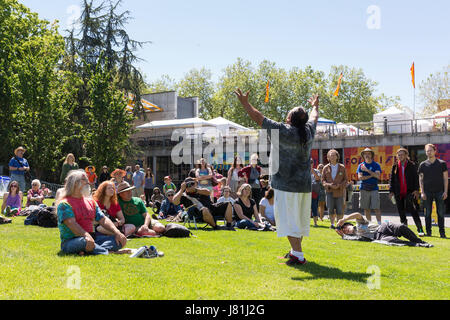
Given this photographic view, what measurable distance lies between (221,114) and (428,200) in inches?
2223

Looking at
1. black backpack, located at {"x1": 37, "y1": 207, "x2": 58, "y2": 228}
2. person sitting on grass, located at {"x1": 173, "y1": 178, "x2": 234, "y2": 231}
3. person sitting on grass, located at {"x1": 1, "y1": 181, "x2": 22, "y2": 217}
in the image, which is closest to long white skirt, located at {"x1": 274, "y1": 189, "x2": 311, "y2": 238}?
person sitting on grass, located at {"x1": 173, "y1": 178, "x2": 234, "y2": 231}

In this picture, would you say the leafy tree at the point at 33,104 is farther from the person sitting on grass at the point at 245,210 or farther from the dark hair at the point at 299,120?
the dark hair at the point at 299,120

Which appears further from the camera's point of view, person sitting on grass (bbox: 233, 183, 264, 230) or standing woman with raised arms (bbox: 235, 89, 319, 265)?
person sitting on grass (bbox: 233, 183, 264, 230)

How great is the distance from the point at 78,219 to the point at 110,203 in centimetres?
163

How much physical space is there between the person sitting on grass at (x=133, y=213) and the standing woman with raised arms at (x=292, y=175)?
331 centimetres

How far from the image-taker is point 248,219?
10.5 metres

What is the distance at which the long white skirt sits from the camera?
5.28 meters

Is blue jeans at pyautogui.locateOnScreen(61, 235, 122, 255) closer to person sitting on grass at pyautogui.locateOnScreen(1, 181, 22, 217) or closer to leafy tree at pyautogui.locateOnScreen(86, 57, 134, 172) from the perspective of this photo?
person sitting on grass at pyautogui.locateOnScreen(1, 181, 22, 217)

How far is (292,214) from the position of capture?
529cm

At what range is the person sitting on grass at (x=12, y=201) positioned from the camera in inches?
455

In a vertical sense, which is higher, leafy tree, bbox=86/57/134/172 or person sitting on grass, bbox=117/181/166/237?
leafy tree, bbox=86/57/134/172

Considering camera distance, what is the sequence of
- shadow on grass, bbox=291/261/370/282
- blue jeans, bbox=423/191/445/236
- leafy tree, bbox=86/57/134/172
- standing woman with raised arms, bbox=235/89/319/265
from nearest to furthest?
1. shadow on grass, bbox=291/261/370/282
2. standing woman with raised arms, bbox=235/89/319/265
3. blue jeans, bbox=423/191/445/236
4. leafy tree, bbox=86/57/134/172
